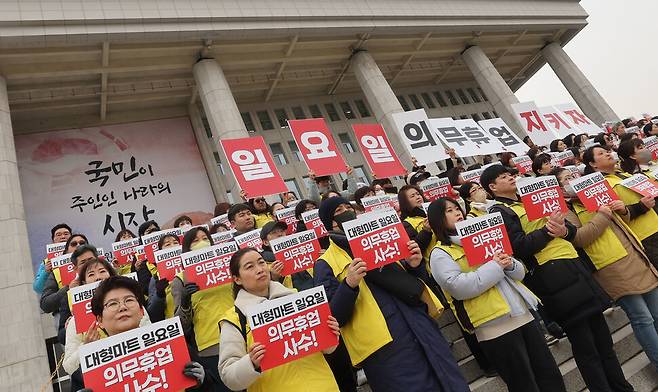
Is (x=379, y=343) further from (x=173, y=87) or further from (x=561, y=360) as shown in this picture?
(x=173, y=87)

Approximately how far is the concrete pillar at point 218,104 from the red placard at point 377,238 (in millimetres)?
14110

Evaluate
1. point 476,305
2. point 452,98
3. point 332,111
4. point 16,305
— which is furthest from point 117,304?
point 452,98

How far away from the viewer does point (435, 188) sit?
709 centimetres

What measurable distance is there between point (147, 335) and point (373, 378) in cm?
149

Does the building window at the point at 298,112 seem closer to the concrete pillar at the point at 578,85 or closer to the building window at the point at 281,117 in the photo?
the building window at the point at 281,117

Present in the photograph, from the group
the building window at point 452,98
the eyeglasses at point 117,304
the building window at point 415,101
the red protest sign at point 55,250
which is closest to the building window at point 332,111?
the building window at point 415,101

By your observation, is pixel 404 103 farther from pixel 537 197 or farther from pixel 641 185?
pixel 537 197

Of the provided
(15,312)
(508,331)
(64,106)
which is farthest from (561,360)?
(64,106)

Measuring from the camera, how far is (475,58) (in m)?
24.5

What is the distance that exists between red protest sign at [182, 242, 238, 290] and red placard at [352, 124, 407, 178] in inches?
236

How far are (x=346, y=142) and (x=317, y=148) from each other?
16.9 meters

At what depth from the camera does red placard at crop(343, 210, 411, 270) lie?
9.23 ft

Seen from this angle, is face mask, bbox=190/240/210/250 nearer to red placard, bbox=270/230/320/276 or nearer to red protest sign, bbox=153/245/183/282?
red protest sign, bbox=153/245/183/282

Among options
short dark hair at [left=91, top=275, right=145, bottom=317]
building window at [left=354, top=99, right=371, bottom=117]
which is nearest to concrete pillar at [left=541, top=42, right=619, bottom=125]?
building window at [left=354, top=99, right=371, bottom=117]
